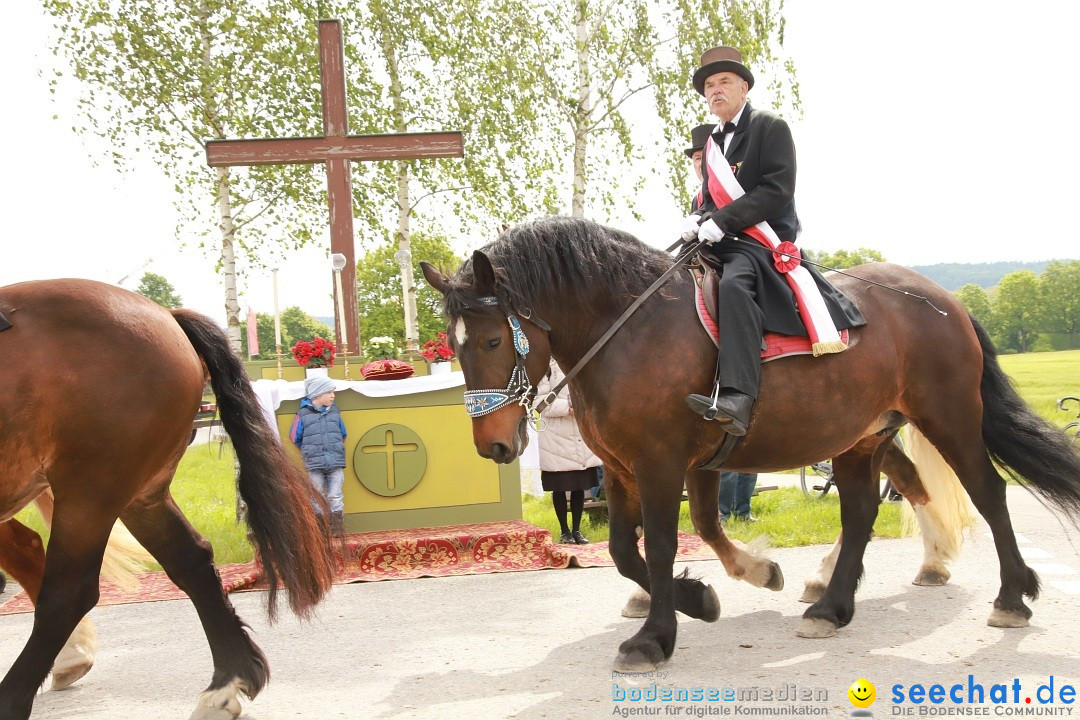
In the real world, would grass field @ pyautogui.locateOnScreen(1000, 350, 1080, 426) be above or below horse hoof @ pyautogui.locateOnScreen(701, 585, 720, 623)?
below

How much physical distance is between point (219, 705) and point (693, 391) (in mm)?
2484

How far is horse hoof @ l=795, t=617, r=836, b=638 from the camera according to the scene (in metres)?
4.75

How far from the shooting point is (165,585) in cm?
732

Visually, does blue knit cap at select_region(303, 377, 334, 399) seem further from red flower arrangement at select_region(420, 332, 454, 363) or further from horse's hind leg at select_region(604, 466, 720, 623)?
horse's hind leg at select_region(604, 466, 720, 623)

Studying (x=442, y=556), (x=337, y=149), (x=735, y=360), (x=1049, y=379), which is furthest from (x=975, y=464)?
(x=1049, y=379)

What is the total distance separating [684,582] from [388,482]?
3778mm

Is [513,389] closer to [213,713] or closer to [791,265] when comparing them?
[791,265]

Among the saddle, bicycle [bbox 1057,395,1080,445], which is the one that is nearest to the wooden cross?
the saddle

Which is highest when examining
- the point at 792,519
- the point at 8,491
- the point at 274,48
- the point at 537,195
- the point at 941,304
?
the point at 274,48

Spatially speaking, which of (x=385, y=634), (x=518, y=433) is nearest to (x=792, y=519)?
(x=385, y=634)

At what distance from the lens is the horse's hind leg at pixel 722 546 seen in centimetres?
513

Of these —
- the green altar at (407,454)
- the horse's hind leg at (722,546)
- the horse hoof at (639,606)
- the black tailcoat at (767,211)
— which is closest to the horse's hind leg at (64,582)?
the horse hoof at (639,606)

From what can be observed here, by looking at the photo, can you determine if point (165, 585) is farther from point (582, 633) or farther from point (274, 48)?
point (274, 48)

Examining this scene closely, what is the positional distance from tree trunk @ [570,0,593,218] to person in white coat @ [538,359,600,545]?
25.2 ft
